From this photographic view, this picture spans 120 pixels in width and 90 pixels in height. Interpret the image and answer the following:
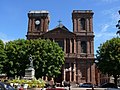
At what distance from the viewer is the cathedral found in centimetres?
7088

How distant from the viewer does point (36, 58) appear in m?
57.3

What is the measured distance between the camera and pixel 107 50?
190 ft

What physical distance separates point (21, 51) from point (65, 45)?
1822cm

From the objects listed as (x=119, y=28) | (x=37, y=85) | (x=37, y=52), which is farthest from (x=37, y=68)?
(x=119, y=28)

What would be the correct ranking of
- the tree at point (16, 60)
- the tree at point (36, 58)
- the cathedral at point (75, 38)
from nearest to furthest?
1. the tree at point (36, 58)
2. the tree at point (16, 60)
3. the cathedral at point (75, 38)

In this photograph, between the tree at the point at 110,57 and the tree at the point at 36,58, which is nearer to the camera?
the tree at the point at 110,57

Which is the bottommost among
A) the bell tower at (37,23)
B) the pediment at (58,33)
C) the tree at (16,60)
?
the tree at (16,60)

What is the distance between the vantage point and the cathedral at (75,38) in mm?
70875

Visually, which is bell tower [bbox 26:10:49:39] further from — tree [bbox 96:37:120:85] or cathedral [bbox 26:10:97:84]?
tree [bbox 96:37:120:85]

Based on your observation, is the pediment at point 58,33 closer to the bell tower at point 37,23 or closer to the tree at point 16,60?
the bell tower at point 37,23

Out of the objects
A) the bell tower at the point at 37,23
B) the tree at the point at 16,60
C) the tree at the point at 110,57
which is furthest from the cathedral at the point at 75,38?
the tree at the point at 16,60

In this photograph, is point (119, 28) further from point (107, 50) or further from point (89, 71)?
point (89, 71)

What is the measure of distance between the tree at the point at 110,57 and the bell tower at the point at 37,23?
21.8 m

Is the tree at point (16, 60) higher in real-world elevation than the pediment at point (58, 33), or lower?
lower
